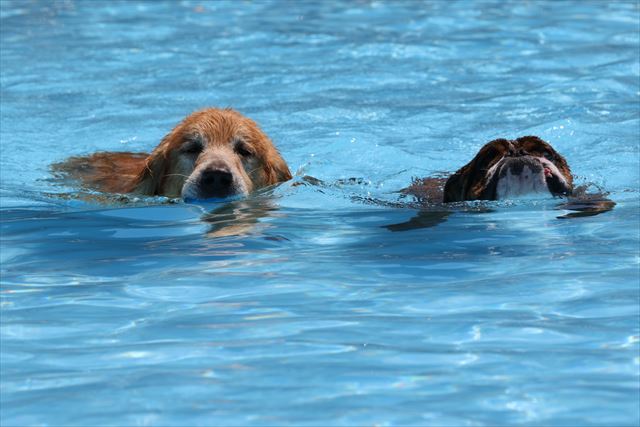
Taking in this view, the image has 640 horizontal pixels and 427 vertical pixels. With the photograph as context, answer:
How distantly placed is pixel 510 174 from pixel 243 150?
2083 mm

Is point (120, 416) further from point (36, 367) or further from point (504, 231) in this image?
point (504, 231)

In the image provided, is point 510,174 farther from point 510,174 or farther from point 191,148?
point 191,148

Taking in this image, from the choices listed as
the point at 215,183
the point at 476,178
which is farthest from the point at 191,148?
the point at 476,178

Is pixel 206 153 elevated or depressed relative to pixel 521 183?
elevated

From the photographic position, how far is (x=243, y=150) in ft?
26.3

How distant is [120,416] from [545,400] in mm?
1349

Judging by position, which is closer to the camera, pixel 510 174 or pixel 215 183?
pixel 510 174

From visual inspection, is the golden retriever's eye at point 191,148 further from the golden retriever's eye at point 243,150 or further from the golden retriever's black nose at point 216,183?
the golden retriever's black nose at point 216,183

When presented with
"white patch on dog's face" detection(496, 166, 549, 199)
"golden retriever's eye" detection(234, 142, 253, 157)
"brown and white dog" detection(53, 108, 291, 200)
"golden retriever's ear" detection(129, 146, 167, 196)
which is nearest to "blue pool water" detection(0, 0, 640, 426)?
"white patch on dog's face" detection(496, 166, 549, 199)

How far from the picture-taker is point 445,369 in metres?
4.04

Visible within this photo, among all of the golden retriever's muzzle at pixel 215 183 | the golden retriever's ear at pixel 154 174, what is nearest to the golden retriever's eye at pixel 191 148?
the golden retriever's ear at pixel 154 174

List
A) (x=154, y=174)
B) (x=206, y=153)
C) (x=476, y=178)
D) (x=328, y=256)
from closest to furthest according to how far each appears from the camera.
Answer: (x=328, y=256) → (x=476, y=178) → (x=206, y=153) → (x=154, y=174)

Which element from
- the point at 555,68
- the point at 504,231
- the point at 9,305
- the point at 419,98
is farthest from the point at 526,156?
the point at 555,68

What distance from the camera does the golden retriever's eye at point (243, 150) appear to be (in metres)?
8.00
